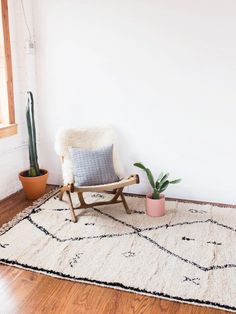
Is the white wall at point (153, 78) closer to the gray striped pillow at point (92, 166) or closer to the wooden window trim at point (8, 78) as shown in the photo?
the wooden window trim at point (8, 78)

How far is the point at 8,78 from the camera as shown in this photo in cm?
338

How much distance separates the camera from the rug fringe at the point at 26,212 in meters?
2.74

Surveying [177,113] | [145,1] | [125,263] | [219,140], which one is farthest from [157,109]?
[125,263]

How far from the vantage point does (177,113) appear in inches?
127

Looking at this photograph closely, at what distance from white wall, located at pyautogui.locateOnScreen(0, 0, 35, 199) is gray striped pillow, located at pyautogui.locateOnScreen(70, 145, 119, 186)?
0.80 m

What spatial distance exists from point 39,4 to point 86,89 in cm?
102

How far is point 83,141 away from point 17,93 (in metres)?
0.95

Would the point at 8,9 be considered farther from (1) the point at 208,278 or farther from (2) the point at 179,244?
(1) the point at 208,278

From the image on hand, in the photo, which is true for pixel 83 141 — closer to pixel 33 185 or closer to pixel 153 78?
pixel 33 185

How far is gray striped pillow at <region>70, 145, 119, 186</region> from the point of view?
2.95 meters

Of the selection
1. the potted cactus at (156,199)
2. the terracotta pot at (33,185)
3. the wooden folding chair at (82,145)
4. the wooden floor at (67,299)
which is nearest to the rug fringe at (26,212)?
the terracotta pot at (33,185)

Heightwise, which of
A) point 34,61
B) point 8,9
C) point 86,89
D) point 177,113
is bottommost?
point 177,113

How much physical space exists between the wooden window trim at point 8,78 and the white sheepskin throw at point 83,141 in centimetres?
55

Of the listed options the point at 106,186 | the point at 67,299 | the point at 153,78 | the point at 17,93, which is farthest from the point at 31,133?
the point at 67,299
